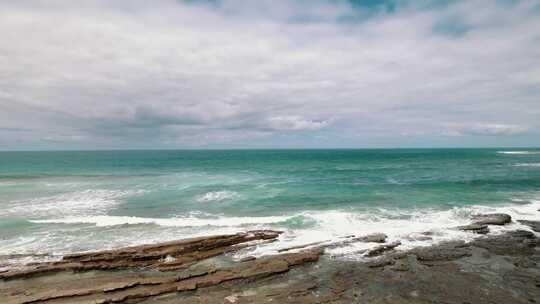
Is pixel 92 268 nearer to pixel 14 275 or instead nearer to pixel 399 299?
pixel 14 275

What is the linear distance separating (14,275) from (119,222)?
9.94 m

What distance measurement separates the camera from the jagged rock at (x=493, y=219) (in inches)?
858

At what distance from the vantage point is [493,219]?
22469 mm

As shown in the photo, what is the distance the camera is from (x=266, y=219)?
24.3 metres

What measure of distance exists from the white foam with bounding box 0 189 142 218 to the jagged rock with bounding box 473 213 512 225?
3387 cm

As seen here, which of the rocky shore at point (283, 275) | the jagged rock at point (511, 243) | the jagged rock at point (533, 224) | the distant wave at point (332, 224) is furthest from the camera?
the jagged rock at point (533, 224)

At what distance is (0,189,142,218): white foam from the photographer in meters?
26.2

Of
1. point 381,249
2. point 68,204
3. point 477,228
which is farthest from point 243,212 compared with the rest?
point 68,204

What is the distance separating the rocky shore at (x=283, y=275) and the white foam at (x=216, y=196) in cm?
1466

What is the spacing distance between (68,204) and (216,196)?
630 inches

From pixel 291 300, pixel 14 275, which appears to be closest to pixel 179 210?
pixel 14 275

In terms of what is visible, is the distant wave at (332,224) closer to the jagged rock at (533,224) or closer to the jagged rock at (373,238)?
the jagged rock at (373,238)

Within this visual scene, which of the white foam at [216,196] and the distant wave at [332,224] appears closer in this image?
the distant wave at [332,224]

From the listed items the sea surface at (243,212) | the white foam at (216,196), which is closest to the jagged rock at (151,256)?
the sea surface at (243,212)
